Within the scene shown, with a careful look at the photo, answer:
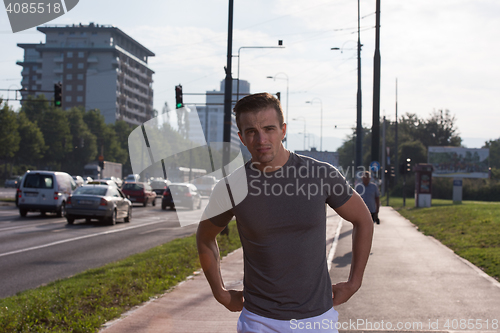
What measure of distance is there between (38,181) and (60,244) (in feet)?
30.1

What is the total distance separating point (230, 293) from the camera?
2.72m

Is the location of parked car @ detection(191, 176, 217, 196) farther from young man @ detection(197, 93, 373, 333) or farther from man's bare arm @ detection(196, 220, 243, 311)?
young man @ detection(197, 93, 373, 333)

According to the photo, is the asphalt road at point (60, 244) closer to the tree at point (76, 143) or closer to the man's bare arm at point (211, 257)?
the man's bare arm at point (211, 257)

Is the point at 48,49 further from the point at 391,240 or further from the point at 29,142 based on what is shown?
the point at 391,240

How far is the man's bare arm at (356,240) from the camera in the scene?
8.70 ft

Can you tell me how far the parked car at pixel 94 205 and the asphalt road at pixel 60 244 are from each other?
40 cm

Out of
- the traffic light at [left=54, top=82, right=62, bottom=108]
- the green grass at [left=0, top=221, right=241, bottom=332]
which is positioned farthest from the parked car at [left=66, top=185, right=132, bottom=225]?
the green grass at [left=0, top=221, right=241, bottom=332]

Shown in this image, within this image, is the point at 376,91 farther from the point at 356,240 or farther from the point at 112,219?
the point at 356,240

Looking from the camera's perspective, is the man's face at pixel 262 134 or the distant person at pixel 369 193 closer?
the man's face at pixel 262 134

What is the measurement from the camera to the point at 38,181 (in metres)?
22.3

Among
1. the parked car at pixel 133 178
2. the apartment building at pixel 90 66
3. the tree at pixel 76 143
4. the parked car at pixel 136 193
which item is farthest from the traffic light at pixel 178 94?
the apartment building at pixel 90 66

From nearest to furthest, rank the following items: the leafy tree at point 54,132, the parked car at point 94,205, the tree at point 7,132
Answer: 1. the parked car at point 94,205
2. the tree at point 7,132
3. the leafy tree at point 54,132

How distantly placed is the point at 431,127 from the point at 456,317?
79384mm

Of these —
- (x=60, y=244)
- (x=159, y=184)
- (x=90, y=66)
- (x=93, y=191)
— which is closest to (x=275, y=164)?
(x=159, y=184)
